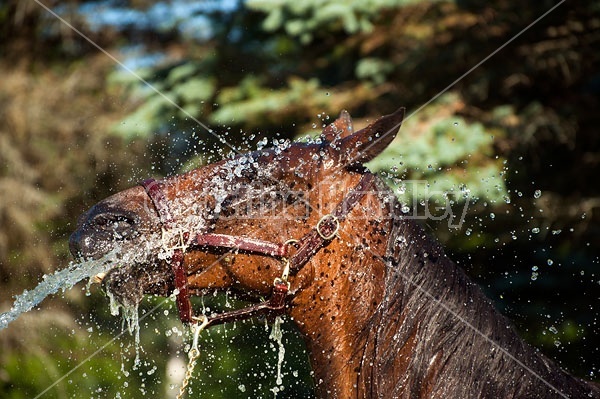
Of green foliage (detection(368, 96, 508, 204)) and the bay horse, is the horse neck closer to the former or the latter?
the bay horse

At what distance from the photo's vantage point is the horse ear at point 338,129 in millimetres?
2980

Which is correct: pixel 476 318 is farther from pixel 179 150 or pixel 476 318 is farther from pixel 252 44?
pixel 252 44

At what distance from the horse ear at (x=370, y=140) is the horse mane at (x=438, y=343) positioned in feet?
0.99

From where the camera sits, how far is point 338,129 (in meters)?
3.07

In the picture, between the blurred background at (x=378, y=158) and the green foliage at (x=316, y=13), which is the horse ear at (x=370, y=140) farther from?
the green foliage at (x=316, y=13)

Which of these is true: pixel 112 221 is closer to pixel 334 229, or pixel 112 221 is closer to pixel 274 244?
pixel 274 244

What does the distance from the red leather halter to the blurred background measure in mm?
2974

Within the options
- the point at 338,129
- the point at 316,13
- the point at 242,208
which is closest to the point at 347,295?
the point at 242,208

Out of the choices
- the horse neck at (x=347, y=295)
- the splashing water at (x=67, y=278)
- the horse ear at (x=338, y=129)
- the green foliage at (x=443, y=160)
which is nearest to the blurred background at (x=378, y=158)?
the green foliage at (x=443, y=160)

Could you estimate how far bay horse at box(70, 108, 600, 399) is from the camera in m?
2.62

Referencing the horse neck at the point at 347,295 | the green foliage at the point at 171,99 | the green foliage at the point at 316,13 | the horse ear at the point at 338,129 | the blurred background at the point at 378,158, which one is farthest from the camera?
the green foliage at the point at 171,99

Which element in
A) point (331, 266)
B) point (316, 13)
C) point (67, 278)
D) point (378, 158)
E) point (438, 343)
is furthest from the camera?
point (316, 13)

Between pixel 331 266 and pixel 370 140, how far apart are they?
511mm

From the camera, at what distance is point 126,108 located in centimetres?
1042
